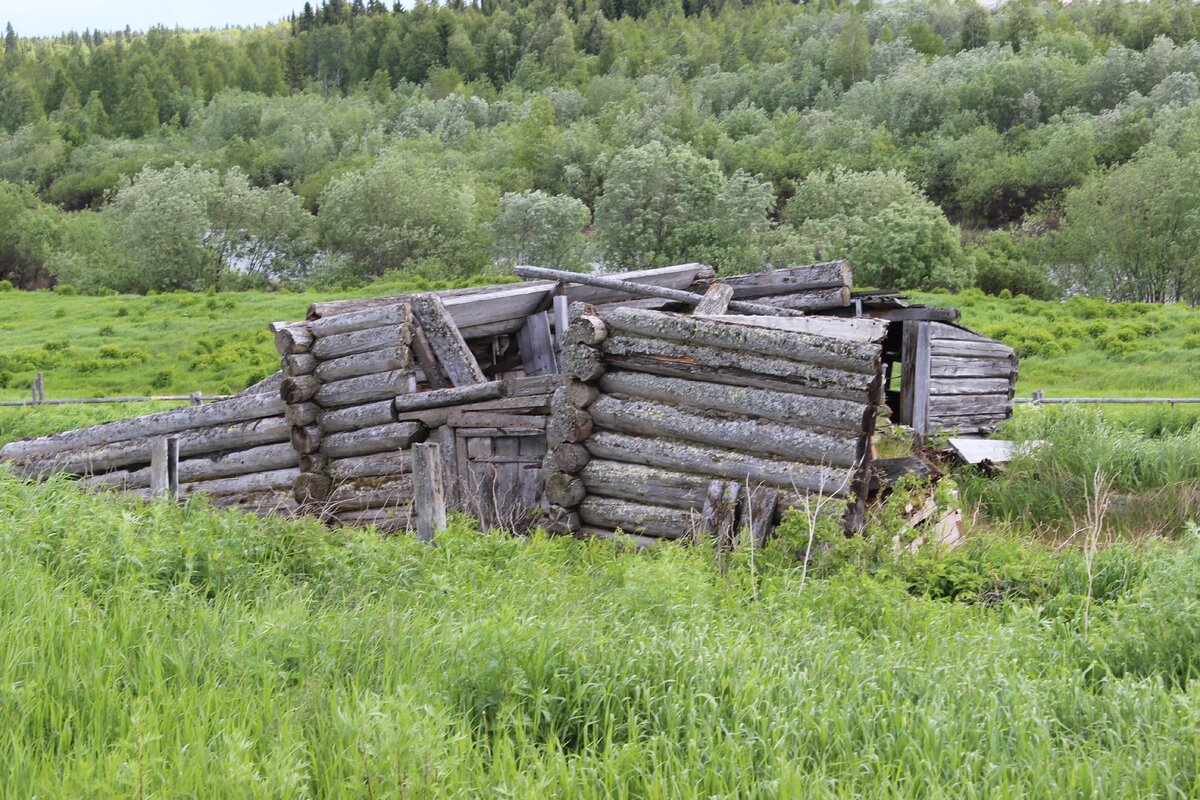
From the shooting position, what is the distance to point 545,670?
4.63 meters

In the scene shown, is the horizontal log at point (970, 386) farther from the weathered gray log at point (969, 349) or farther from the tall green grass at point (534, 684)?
the tall green grass at point (534, 684)

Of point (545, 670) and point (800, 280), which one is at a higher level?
point (800, 280)

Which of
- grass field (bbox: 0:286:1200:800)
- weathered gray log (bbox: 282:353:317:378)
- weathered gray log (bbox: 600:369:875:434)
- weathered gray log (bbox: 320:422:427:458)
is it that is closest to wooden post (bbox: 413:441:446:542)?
grass field (bbox: 0:286:1200:800)

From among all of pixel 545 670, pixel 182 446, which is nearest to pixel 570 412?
pixel 182 446

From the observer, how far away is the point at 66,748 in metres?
3.96

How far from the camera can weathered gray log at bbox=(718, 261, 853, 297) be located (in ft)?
43.5

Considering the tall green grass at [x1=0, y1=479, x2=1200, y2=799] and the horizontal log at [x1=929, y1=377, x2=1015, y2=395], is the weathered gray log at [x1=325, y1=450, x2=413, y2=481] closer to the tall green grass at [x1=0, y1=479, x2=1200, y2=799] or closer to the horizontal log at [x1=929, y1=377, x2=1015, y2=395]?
the tall green grass at [x1=0, y1=479, x2=1200, y2=799]

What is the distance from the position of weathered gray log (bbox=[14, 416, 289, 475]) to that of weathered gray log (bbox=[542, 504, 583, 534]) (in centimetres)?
373

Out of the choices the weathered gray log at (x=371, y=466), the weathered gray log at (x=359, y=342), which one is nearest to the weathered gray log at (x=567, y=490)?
the weathered gray log at (x=371, y=466)

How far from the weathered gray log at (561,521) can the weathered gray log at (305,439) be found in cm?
321

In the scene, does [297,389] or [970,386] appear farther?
[970,386]

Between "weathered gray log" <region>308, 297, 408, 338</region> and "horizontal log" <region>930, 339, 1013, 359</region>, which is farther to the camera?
"horizontal log" <region>930, 339, 1013, 359</region>

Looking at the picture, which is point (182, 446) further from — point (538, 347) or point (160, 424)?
point (538, 347)

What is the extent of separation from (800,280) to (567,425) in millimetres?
4576
